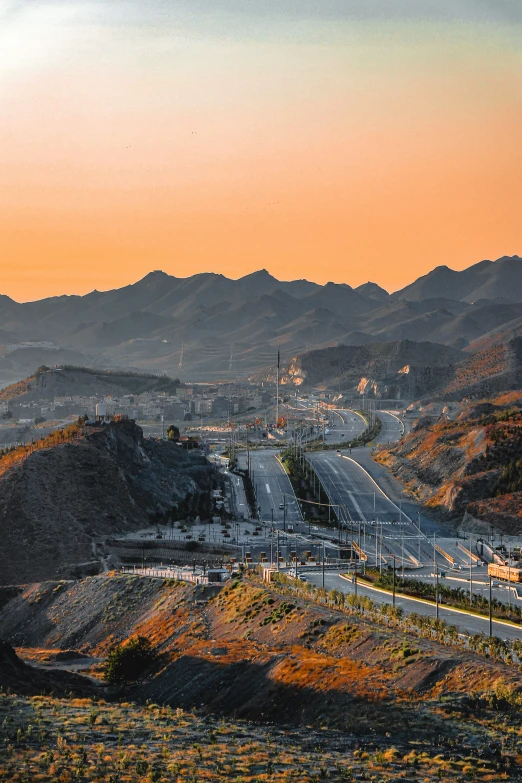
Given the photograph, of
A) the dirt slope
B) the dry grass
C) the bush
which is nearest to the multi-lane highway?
the dirt slope

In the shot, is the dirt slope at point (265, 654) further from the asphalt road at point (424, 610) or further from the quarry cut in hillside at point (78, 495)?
the quarry cut in hillside at point (78, 495)

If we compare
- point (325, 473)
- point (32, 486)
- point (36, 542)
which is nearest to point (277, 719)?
point (36, 542)

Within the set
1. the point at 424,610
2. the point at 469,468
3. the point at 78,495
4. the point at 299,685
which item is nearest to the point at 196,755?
the point at 299,685

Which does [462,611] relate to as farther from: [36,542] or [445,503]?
[445,503]

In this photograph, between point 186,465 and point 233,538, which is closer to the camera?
point 233,538

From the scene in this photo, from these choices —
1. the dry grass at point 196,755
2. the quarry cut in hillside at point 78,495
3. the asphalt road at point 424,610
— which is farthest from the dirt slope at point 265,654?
the quarry cut in hillside at point 78,495

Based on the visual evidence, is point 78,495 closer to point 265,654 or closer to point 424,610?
point 424,610
